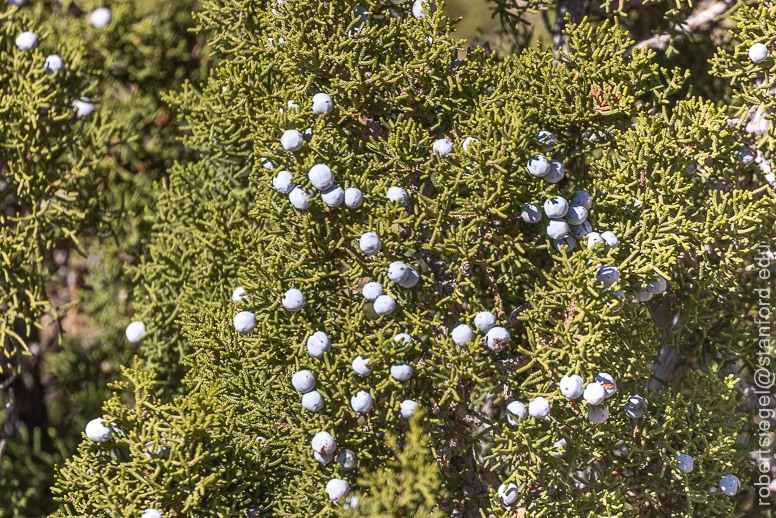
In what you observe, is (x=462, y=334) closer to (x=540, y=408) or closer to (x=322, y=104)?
(x=540, y=408)

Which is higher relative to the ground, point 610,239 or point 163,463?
point 610,239

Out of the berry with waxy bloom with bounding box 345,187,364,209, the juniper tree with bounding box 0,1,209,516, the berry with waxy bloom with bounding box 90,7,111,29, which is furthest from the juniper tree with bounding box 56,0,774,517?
the berry with waxy bloom with bounding box 90,7,111,29

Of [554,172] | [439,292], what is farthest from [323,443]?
[554,172]

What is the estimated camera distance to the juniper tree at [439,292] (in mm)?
923

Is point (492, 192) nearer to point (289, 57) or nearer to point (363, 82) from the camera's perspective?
point (363, 82)

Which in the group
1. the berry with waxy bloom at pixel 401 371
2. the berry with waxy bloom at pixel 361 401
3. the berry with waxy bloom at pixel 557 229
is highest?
the berry with waxy bloom at pixel 557 229

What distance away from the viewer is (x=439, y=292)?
1.01m

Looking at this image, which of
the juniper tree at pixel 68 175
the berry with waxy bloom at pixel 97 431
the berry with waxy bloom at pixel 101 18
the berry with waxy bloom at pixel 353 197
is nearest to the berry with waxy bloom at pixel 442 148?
the berry with waxy bloom at pixel 353 197

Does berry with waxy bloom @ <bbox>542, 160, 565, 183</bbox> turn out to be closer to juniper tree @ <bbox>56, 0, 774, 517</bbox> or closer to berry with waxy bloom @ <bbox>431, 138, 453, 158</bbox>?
juniper tree @ <bbox>56, 0, 774, 517</bbox>

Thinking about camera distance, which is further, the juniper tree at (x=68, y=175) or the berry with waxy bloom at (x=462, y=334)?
the juniper tree at (x=68, y=175)

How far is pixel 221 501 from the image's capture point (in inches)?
39.2

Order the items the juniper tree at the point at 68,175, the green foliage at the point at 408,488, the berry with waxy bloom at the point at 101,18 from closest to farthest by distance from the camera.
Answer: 1. the green foliage at the point at 408,488
2. the juniper tree at the point at 68,175
3. the berry with waxy bloom at the point at 101,18

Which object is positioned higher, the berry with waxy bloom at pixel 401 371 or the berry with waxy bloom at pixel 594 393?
the berry with waxy bloom at pixel 401 371

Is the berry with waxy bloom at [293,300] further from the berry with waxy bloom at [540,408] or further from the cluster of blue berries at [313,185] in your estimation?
the berry with waxy bloom at [540,408]
